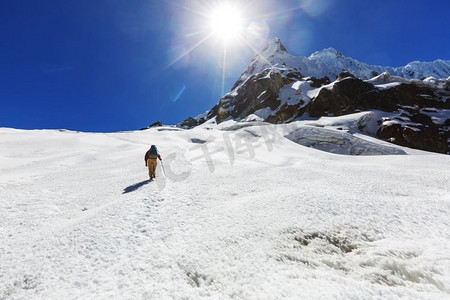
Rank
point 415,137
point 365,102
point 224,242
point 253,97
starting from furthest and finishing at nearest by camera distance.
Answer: point 253,97
point 365,102
point 415,137
point 224,242

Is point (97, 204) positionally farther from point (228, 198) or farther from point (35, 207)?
point (228, 198)

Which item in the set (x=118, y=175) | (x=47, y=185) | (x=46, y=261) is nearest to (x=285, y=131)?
(x=118, y=175)

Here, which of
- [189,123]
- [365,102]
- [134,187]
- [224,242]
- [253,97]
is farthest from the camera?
[189,123]

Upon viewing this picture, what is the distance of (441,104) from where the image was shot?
9269 cm

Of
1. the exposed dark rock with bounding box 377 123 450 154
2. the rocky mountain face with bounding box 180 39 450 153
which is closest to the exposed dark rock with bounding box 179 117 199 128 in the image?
the rocky mountain face with bounding box 180 39 450 153

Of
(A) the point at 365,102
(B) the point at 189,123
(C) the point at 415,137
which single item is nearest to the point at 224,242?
(C) the point at 415,137

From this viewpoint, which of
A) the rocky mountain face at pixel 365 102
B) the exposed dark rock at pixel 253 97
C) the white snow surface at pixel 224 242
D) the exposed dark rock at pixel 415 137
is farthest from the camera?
the exposed dark rock at pixel 253 97

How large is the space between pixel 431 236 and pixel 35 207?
13.2 m

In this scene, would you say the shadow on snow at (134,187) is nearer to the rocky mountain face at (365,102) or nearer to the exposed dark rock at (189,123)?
the rocky mountain face at (365,102)

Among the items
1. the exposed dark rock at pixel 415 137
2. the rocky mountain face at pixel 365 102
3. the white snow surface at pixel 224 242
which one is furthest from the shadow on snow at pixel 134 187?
the rocky mountain face at pixel 365 102

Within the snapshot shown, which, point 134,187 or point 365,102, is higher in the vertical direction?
point 365,102

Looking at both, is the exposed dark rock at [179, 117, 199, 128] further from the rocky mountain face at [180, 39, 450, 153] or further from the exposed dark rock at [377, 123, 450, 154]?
the exposed dark rock at [377, 123, 450, 154]

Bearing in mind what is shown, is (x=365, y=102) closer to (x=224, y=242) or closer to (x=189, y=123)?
(x=189, y=123)

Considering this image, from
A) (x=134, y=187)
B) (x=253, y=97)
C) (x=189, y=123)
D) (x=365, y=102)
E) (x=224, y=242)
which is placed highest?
(x=253, y=97)
